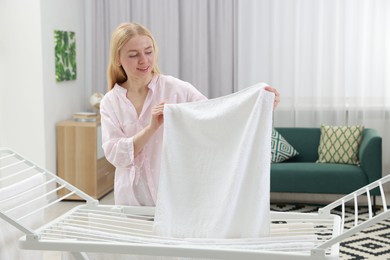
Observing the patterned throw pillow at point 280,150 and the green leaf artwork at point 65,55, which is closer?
the patterned throw pillow at point 280,150

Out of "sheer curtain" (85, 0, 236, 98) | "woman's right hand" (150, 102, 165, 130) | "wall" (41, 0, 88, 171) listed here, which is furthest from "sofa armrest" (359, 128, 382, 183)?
"woman's right hand" (150, 102, 165, 130)

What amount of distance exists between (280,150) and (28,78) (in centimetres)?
238

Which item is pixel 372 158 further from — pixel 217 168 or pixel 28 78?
pixel 217 168

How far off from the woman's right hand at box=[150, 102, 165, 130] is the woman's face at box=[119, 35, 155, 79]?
0.60ft

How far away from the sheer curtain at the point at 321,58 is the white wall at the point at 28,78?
1.91 metres

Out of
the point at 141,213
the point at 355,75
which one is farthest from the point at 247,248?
the point at 355,75

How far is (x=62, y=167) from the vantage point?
268 inches

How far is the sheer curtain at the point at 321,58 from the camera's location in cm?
695

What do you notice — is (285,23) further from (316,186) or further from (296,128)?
(316,186)

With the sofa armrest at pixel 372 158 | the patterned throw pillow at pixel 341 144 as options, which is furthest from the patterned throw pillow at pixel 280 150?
the sofa armrest at pixel 372 158

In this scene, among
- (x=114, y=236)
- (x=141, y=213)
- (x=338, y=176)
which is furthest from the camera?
(x=338, y=176)

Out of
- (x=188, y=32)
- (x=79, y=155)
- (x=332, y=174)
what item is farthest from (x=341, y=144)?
(x=79, y=155)

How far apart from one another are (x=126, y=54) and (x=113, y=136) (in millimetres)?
335

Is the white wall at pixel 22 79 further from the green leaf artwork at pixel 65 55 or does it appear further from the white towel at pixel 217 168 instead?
the white towel at pixel 217 168
